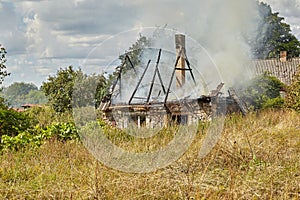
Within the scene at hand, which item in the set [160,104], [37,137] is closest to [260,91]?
[160,104]

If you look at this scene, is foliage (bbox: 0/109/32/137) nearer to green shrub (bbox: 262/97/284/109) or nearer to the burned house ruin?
the burned house ruin

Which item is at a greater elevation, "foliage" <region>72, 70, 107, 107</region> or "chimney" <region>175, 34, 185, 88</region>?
"chimney" <region>175, 34, 185, 88</region>

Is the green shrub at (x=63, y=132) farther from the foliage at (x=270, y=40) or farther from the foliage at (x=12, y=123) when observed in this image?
the foliage at (x=270, y=40)

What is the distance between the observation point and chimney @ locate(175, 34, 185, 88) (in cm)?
1183

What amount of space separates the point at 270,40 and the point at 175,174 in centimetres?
3845

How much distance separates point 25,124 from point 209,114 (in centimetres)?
470

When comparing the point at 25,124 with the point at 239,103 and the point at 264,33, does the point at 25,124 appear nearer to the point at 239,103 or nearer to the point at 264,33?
the point at 239,103

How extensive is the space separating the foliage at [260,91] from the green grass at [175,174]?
10.5 m

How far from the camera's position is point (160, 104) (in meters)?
11.3

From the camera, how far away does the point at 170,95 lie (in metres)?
11.6

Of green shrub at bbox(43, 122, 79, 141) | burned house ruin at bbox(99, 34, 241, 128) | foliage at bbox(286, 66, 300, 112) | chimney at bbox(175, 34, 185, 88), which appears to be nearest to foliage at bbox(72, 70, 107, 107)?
green shrub at bbox(43, 122, 79, 141)

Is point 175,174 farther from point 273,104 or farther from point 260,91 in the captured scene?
point 260,91

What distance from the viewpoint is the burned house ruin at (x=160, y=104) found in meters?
11.1

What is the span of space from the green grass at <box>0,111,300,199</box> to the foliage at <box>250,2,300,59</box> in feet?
115
